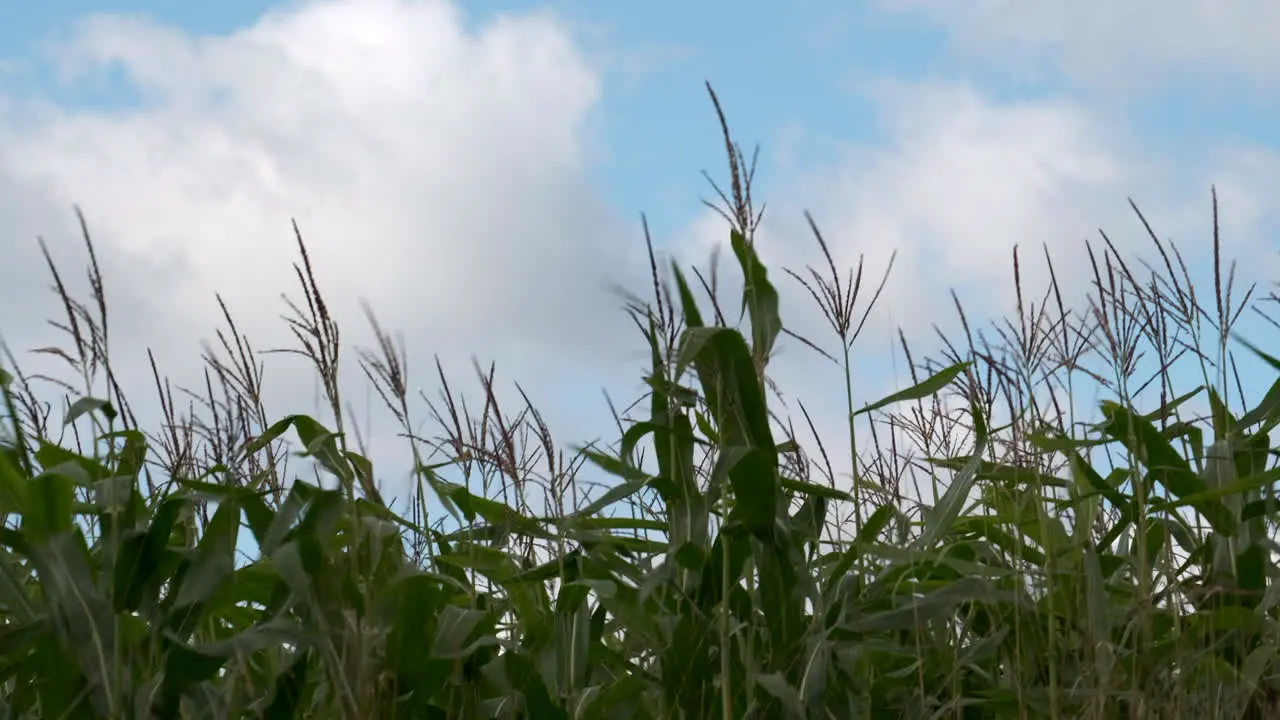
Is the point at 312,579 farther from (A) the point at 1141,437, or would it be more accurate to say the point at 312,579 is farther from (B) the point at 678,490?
(A) the point at 1141,437

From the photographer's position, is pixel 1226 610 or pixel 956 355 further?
pixel 956 355

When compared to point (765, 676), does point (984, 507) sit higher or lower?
higher

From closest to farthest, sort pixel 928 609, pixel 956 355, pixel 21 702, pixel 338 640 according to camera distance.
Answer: pixel 338 640
pixel 928 609
pixel 21 702
pixel 956 355

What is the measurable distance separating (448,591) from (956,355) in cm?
116

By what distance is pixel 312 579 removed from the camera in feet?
7.41

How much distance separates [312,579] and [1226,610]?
5.53ft

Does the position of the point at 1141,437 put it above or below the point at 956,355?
below

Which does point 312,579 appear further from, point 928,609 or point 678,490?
point 928,609

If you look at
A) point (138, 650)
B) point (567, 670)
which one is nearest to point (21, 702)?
point (138, 650)

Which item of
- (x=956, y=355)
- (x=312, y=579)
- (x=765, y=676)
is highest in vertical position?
(x=956, y=355)

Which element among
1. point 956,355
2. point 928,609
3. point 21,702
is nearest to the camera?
point 928,609

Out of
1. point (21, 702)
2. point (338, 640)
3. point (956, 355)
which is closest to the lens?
point (338, 640)

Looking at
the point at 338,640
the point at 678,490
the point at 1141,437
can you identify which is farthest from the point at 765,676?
the point at 1141,437

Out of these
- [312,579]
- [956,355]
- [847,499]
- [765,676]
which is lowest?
[765,676]
